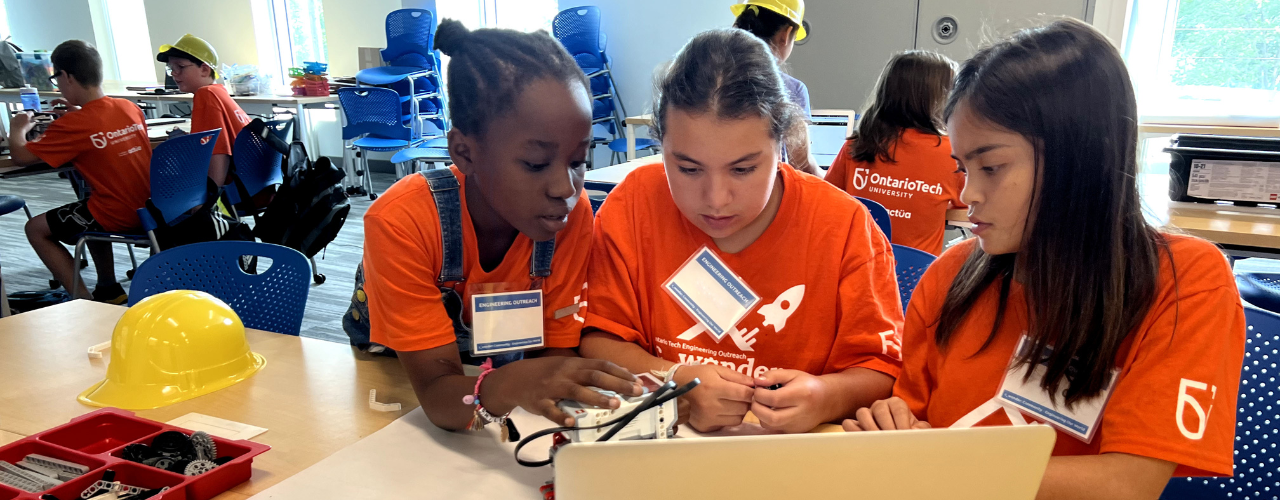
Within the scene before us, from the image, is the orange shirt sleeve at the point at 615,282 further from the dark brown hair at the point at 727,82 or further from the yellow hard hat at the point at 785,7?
the yellow hard hat at the point at 785,7

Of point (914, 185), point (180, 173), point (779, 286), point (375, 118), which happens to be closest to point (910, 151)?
point (914, 185)

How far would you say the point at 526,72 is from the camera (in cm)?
102

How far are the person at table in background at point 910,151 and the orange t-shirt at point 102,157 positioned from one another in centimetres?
311

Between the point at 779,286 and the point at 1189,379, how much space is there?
0.53 metres

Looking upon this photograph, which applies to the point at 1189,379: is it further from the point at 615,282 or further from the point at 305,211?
the point at 305,211

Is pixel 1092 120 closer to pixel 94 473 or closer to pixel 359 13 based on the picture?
pixel 94 473

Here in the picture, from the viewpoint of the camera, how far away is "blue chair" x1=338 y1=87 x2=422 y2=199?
227 inches

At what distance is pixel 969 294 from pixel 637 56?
20.4 ft

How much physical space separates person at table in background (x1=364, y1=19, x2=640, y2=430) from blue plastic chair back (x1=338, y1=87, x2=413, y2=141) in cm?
499

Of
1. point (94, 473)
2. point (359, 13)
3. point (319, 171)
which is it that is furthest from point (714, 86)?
point (359, 13)

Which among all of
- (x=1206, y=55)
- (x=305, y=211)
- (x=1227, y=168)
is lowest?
(x=305, y=211)

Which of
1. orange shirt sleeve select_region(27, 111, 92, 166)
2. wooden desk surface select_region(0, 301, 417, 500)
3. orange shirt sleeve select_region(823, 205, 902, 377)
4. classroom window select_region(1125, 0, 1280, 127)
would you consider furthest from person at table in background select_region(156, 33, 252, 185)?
classroom window select_region(1125, 0, 1280, 127)

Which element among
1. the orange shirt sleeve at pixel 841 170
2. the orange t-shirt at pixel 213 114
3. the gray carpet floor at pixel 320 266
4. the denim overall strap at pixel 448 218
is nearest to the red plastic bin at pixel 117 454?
the denim overall strap at pixel 448 218

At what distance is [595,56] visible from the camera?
6766 millimetres
